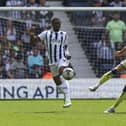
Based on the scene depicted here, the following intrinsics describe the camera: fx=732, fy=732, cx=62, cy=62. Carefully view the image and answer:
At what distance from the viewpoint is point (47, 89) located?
21109 mm

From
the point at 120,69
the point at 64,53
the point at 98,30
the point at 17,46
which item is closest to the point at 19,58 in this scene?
the point at 17,46

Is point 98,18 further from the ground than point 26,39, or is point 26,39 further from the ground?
point 98,18

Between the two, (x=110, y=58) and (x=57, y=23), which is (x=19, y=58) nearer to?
(x=110, y=58)

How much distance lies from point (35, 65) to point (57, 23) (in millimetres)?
5559

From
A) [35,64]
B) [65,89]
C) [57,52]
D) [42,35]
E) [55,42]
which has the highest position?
[42,35]

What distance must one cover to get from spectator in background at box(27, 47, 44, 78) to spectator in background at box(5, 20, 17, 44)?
71 centimetres

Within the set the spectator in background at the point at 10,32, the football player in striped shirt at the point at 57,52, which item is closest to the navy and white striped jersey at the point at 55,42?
the football player in striped shirt at the point at 57,52

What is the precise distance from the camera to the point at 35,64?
70.0ft
